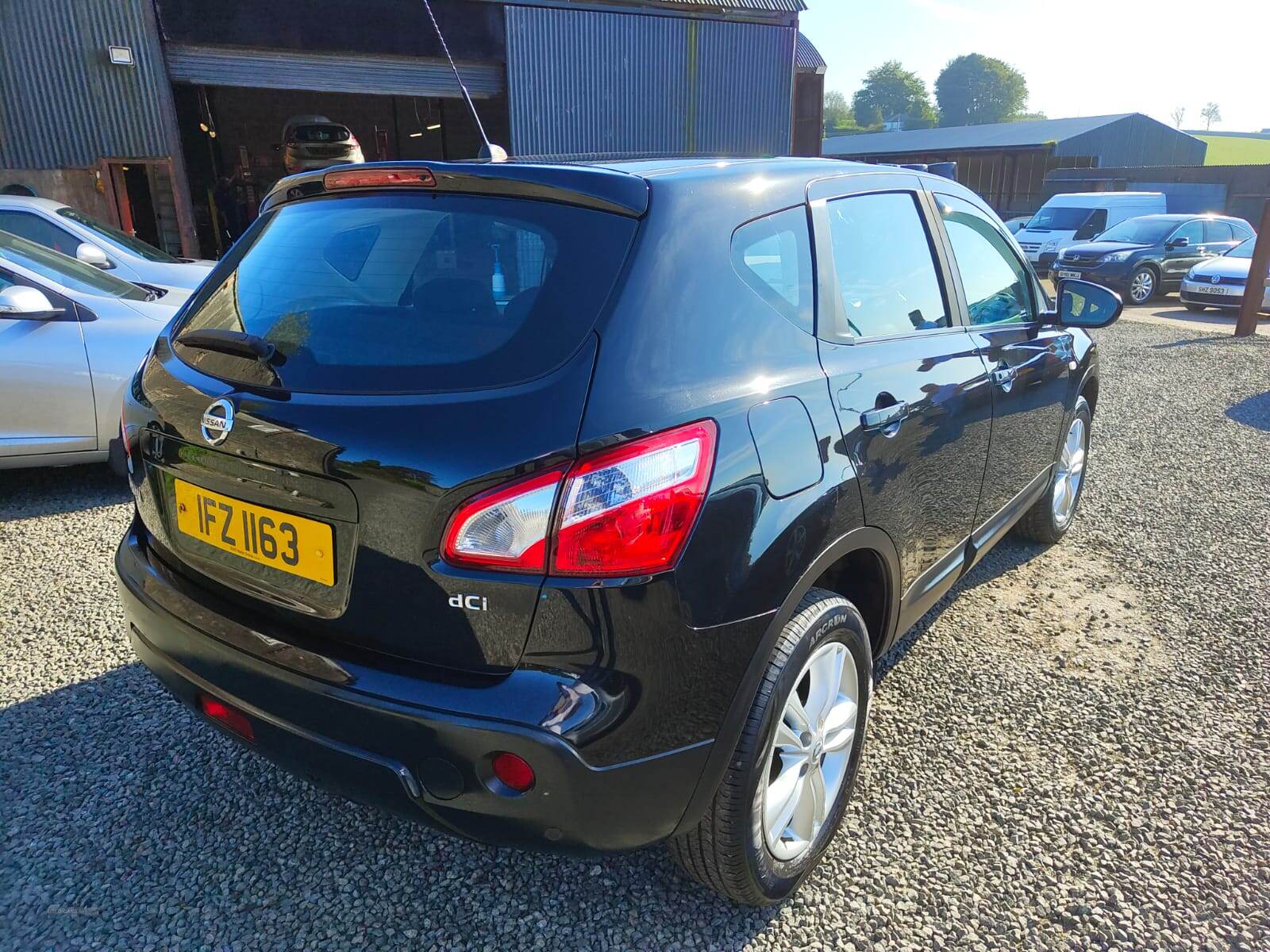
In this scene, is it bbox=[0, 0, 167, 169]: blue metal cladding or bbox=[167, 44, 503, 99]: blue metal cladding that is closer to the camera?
bbox=[0, 0, 167, 169]: blue metal cladding

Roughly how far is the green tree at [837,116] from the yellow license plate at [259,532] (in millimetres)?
70065

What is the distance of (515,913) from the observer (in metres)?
2.01

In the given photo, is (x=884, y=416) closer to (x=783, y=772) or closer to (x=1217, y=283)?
(x=783, y=772)

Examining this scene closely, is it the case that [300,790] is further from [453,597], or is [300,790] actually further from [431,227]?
[431,227]

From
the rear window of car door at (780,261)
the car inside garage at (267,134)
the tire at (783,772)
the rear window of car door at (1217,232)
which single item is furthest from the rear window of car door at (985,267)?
the car inside garage at (267,134)

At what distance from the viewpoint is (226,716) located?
188 centimetres

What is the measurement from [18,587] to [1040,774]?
3988mm

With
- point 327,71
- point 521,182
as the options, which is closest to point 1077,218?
point 327,71

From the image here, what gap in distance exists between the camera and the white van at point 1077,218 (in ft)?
59.5

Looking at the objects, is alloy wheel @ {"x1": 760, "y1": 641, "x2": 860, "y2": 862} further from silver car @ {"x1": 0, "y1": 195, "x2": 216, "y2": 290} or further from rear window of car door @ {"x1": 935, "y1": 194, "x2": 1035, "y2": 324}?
silver car @ {"x1": 0, "y1": 195, "x2": 216, "y2": 290}

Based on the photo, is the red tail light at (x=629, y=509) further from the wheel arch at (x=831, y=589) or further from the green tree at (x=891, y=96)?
the green tree at (x=891, y=96)

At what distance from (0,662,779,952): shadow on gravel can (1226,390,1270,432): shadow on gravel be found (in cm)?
679

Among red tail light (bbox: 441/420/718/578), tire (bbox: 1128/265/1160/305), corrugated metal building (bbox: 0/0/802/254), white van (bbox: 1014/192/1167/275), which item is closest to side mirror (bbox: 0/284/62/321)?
red tail light (bbox: 441/420/718/578)

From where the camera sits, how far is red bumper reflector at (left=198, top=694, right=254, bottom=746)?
6.03 ft
